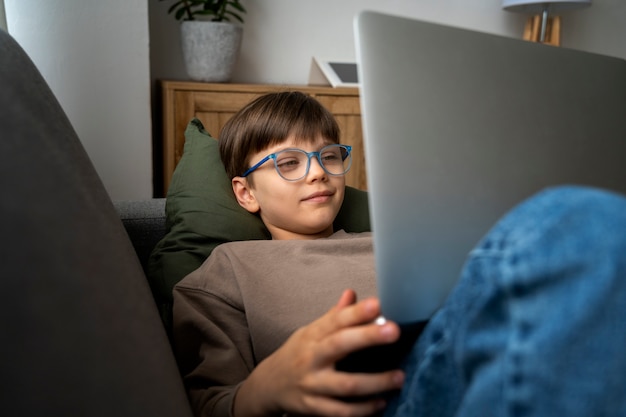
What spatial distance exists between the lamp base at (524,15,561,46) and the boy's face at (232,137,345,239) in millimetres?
2414

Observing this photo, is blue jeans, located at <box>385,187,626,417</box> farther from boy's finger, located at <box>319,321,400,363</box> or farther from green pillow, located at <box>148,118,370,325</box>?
green pillow, located at <box>148,118,370,325</box>

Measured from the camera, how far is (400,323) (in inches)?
20.2

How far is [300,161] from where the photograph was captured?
1118 mm

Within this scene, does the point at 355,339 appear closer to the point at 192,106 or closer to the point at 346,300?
the point at 346,300

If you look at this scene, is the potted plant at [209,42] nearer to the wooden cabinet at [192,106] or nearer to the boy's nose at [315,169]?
the wooden cabinet at [192,106]

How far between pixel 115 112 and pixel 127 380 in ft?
6.38

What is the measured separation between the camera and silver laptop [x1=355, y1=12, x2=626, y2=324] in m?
0.50

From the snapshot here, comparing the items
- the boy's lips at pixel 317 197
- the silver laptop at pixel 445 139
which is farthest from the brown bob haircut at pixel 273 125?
the silver laptop at pixel 445 139

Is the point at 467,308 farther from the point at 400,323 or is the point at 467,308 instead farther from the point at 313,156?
the point at 313,156

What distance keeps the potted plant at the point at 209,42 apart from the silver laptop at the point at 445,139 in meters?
2.03

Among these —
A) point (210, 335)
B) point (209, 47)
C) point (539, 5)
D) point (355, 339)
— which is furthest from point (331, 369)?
point (539, 5)

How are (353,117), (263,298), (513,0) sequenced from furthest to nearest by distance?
1. (513,0)
2. (353,117)
3. (263,298)

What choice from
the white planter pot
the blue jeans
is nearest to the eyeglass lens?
the blue jeans

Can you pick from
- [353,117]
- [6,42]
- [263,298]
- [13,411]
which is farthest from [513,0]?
[13,411]
